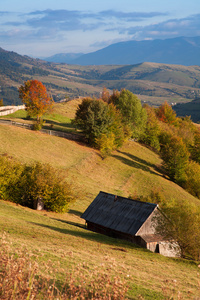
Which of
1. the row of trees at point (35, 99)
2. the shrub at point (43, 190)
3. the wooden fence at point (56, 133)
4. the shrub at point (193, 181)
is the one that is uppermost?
the row of trees at point (35, 99)

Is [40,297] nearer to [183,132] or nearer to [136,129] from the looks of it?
[136,129]

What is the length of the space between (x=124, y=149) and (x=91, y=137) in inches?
447

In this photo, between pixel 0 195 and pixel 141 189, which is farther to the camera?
pixel 141 189

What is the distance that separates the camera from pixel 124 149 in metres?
91.6

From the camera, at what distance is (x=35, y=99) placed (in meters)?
85.1

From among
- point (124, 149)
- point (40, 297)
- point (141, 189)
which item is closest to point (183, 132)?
point (124, 149)

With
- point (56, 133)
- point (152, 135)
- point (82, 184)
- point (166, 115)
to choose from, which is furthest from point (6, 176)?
point (166, 115)

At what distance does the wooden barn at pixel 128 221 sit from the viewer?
34969 mm

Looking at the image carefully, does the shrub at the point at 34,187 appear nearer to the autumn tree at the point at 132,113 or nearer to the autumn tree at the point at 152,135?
the autumn tree at the point at 132,113

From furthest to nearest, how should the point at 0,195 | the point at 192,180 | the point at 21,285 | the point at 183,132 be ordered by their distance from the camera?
the point at 183,132 → the point at 192,180 → the point at 0,195 → the point at 21,285

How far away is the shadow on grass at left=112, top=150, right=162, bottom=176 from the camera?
3177 inches

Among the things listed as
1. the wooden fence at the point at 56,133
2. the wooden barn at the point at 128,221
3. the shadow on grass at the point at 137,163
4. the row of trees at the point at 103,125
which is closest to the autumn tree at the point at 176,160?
the shadow on grass at the point at 137,163

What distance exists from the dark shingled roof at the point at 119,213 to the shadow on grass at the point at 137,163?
39.6 meters

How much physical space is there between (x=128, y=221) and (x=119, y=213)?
1.83 meters
